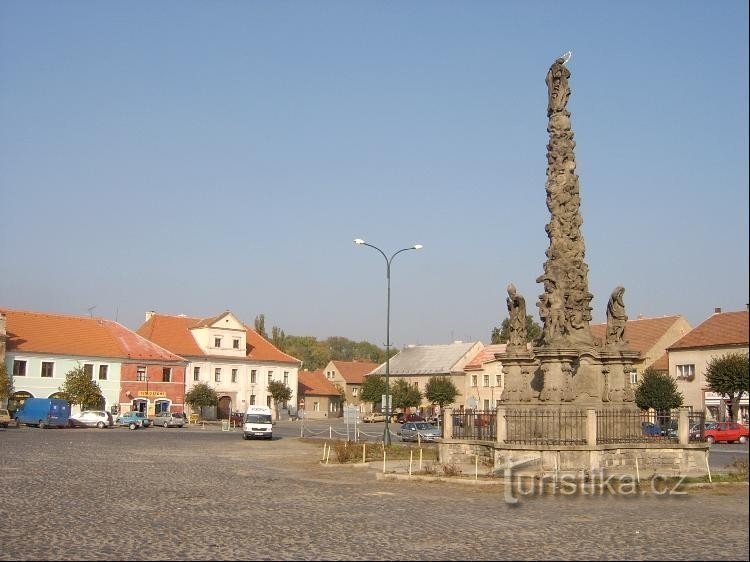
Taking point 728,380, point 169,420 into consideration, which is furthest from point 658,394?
point 169,420

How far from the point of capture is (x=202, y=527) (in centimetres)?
1324

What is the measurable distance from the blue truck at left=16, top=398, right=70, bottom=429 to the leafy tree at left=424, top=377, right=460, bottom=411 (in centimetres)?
3731

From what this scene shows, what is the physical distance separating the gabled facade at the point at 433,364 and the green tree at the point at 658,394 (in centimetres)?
3608

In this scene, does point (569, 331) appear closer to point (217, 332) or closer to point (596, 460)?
point (596, 460)

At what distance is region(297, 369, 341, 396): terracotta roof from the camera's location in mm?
94125

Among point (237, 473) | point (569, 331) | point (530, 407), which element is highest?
point (569, 331)

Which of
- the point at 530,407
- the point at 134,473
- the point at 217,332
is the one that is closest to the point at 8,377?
the point at 217,332

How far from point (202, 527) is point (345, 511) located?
308cm

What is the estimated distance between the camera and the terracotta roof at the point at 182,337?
248ft

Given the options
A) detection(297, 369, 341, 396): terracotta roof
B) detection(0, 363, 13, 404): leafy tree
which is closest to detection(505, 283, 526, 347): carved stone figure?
detection(0, 363, 13, 404): leafy tree

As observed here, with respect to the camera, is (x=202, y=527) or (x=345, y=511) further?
(x=345, y=511)

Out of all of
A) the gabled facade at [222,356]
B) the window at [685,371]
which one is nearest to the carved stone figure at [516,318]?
the window at [685,371]

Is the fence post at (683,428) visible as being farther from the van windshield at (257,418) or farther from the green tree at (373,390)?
the green tree at (373,390)

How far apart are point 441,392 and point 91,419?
36.0 m
